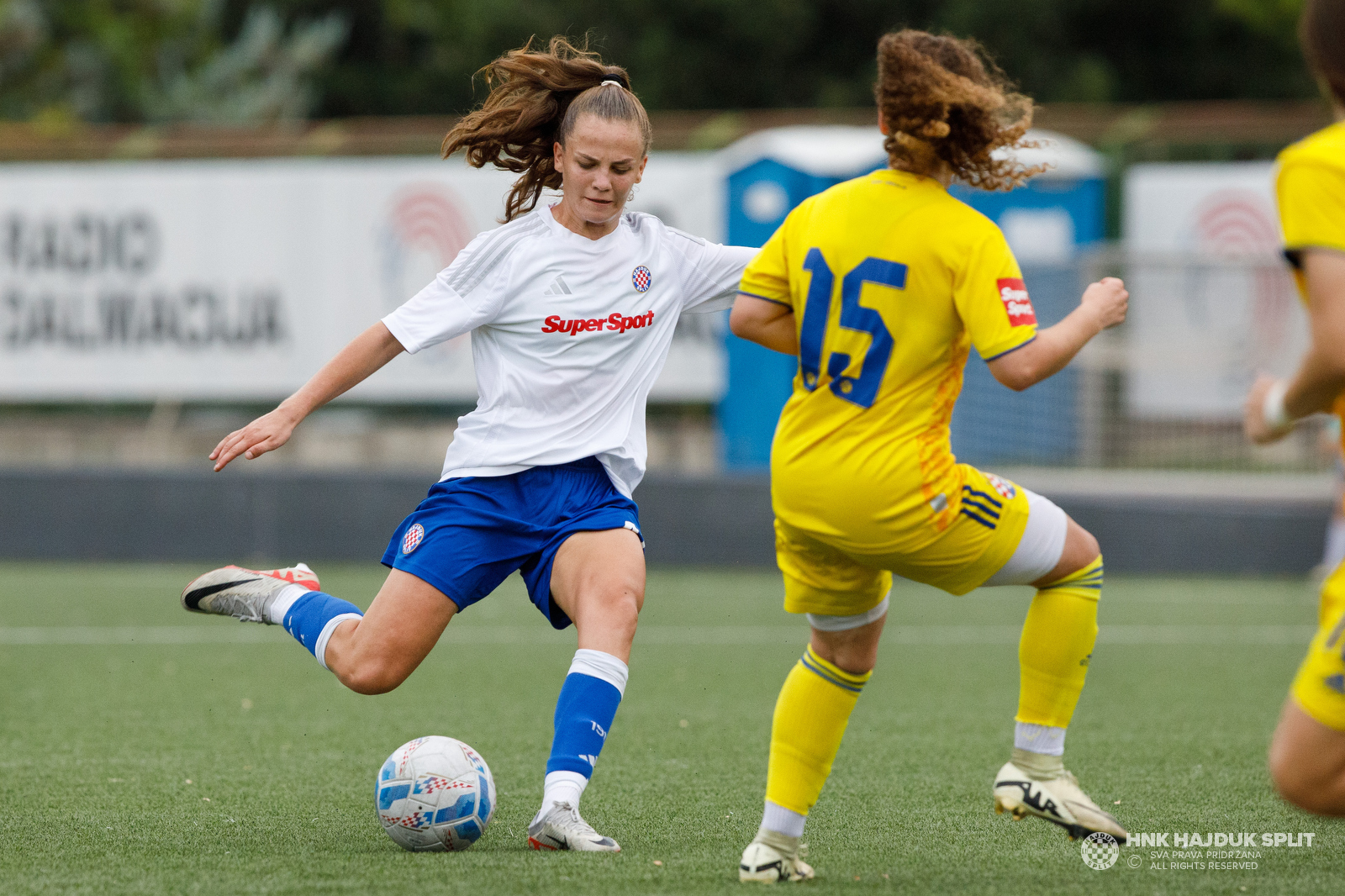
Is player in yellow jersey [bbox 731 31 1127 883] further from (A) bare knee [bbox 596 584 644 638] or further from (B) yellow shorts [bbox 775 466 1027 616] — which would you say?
(A) bare knee [bbox 596 584 644 638]

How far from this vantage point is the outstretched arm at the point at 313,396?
406 centimetres

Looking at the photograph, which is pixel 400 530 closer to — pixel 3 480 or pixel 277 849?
pixel 277 849

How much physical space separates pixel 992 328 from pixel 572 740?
159 cm

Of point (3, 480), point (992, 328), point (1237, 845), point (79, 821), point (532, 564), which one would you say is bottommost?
point (3, 480)

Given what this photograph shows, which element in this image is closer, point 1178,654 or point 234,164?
point 1178,654

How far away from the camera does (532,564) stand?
438 centimetres

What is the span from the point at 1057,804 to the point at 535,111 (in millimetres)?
2318

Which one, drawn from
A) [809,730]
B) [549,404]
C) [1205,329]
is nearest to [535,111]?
[549,404]

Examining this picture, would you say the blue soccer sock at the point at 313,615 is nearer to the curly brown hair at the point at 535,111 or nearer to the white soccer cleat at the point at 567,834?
the white soccer cleat at the point at 567,834

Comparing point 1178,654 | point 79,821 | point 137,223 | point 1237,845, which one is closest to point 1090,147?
point 1178,654

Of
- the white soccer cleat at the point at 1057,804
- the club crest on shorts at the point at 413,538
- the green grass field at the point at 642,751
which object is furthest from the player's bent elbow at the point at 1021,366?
the club crest on shorts at the point at 413,538

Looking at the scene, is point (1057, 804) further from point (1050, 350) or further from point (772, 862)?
point (1050, 350)

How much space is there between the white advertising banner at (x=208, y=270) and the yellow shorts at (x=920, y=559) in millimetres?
9747

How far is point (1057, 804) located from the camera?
11.9 feet
